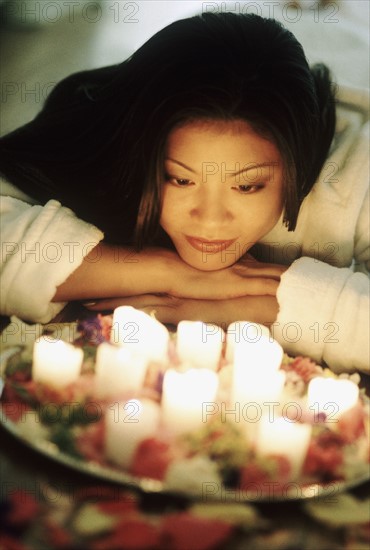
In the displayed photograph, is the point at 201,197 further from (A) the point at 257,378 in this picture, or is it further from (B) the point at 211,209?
(A) the point at 257,378

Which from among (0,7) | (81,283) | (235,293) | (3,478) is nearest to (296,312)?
(235,293)

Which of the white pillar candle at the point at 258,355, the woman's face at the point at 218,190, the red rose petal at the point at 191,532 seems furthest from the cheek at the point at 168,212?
the red rose petal at the point at 191,532

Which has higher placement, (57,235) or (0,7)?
(0,7)

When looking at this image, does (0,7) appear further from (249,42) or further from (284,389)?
(284,389)

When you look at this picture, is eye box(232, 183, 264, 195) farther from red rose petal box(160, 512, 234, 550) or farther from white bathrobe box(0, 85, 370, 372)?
red rose petal box(160, 512, 234, 550)

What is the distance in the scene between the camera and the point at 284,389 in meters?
0.91

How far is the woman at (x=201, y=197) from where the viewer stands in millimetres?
983

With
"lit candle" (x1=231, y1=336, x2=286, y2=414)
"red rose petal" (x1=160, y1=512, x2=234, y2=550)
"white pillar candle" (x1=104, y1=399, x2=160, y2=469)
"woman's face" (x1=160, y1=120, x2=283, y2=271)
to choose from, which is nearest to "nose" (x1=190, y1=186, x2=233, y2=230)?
"woman's face" (x1=160, y1=120, x2=283, y2=271)

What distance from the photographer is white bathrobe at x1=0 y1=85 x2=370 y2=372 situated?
1.03 metres

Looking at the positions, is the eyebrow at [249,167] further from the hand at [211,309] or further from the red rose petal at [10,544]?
the red rose petal at [10,544]

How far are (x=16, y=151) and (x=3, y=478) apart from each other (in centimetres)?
60

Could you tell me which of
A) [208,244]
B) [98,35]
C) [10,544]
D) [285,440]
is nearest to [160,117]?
[208,244]

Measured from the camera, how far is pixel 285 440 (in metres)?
0.76

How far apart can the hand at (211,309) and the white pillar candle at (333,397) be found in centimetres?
22
